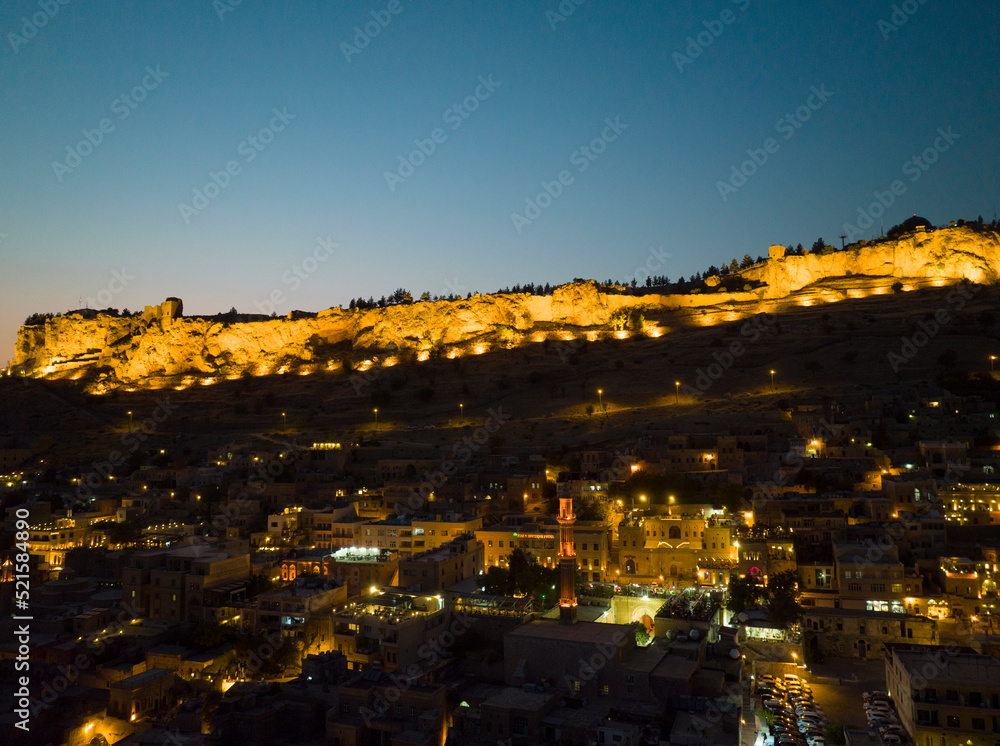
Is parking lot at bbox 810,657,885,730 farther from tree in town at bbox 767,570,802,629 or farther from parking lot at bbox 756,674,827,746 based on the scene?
tree in town at bbox 767,570,802,629

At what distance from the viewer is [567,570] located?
23.5 metres

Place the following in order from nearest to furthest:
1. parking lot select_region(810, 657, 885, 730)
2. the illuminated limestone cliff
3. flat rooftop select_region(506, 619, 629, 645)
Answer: parking lot select_region(810, 657, 885, 730) → flat rooftop select_region(506, 619, 629, 645) → the illuminated limestone cliff

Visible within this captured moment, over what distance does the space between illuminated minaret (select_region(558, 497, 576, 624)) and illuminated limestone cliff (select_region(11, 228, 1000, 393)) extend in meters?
50.8

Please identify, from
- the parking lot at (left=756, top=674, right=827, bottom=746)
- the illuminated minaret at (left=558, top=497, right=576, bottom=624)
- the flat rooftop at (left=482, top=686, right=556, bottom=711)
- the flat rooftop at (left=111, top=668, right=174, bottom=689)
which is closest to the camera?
the parking lot at (left=756, top=674, right=827, bottom=746)

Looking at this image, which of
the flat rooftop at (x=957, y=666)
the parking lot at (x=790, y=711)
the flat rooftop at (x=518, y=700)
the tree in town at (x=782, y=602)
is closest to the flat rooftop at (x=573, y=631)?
the flat rooftop at (x=518, y=700)

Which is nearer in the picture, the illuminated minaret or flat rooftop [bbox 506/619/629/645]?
flat rooftop [bbox 506/619/629/645]

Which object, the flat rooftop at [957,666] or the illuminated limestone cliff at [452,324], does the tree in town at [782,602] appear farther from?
the illuminated limestone cliff at [452,324]

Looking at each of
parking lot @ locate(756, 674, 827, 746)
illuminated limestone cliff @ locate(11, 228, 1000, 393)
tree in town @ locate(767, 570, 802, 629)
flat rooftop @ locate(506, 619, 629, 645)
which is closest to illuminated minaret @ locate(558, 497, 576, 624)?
flat rooftop @ locate(506, 619, 629, 645)

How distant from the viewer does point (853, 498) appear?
29.5 meters

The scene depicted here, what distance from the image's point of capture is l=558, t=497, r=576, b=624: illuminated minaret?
22719 mm

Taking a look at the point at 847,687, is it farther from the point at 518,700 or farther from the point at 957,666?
the point at 518,700

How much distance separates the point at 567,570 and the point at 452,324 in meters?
58.6

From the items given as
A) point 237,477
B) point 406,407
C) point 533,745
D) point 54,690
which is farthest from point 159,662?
point 406,407

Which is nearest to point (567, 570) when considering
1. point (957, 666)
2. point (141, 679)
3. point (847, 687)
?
point (847, 687)
